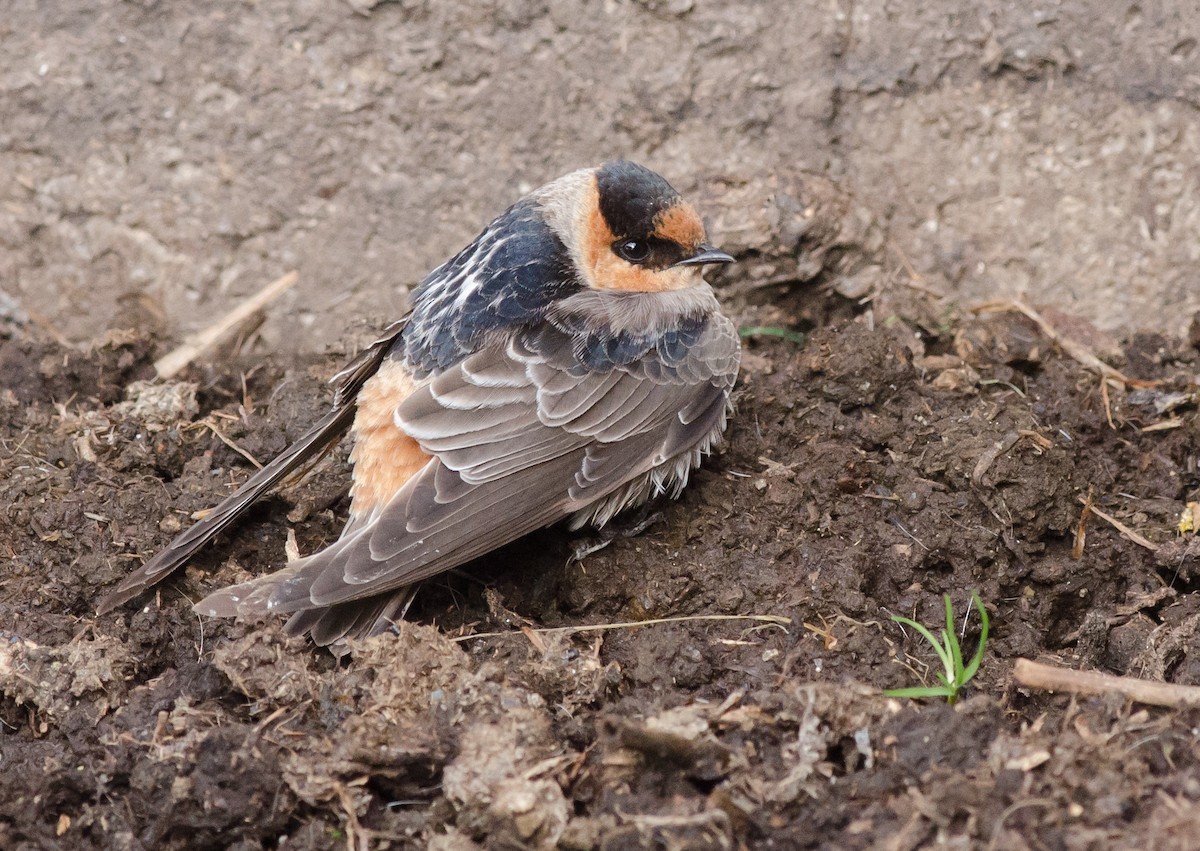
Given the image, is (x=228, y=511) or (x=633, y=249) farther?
(x=633, y=249)

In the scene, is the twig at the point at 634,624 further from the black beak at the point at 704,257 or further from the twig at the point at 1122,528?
the black beak at the point at 704,257

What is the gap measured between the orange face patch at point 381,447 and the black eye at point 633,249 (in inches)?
35.5

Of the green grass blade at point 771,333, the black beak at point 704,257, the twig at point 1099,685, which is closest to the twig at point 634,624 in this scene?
the twig at point 1099,685

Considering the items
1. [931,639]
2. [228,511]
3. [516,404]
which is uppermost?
[516,404]

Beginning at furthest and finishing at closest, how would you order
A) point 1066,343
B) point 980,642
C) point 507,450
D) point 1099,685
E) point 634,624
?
point 1066,343 < point 507,450 < point 634,624 < point 980,642 < point 1099,685

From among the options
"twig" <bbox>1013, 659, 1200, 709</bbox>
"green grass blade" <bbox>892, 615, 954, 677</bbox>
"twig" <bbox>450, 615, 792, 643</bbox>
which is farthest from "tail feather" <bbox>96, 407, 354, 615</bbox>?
"twig" <bbox>1013, 659, 1200, 709</bbox>

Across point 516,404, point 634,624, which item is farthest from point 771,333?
point 634,624

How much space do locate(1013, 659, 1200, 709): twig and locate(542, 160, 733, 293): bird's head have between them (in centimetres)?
188

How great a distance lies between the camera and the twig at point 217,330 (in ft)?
17.2

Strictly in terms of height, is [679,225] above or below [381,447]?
above

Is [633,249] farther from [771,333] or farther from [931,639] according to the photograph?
[931,639]

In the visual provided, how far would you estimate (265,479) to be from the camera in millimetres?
4156

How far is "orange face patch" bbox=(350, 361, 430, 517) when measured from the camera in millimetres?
4125

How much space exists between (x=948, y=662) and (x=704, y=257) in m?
1.74
